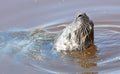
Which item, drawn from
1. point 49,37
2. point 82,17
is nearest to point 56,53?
point 49,37

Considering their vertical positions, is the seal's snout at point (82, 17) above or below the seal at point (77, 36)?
above

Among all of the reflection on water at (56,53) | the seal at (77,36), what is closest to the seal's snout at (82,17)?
the seal at (77,36)

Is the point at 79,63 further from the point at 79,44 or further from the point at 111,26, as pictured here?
the point at 111,26

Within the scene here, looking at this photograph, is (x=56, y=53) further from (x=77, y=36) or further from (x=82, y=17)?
(x=82, y=17)

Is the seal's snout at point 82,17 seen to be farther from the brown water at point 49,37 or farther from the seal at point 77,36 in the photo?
the brown water at point 49,37

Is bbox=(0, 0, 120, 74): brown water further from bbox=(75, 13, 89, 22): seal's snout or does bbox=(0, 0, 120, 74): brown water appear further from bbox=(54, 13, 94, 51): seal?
bbox=(75, 13, 89, 22): seal's snout

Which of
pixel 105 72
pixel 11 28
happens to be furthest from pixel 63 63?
pixel 11 28
